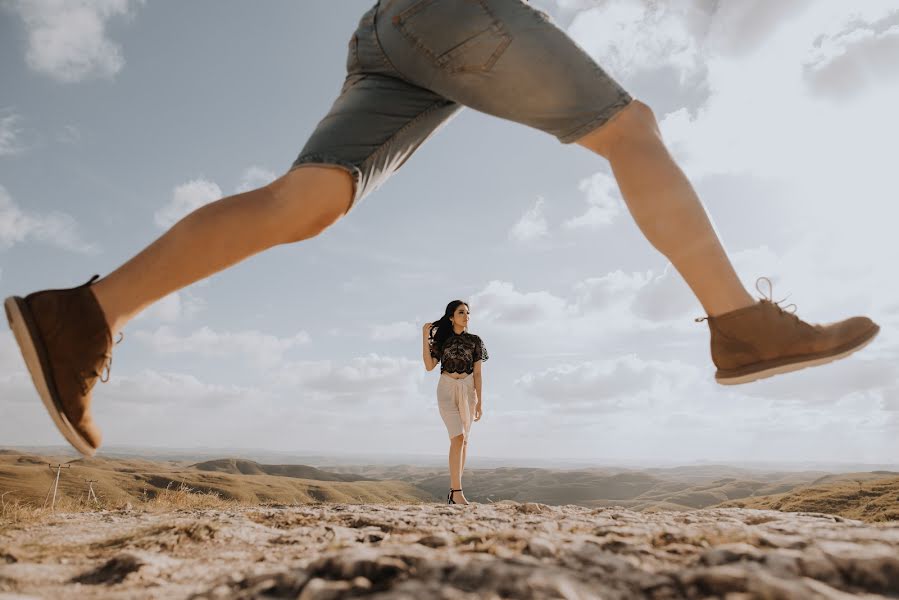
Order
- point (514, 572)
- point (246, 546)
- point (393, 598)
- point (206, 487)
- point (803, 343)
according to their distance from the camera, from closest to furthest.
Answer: point (393, 598) < point (514, 572) < point (246, 546) < point (803, 343) < point (206, 487)

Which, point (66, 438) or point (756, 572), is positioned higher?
point (66, 438)

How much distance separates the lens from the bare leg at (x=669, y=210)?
191 centimetres

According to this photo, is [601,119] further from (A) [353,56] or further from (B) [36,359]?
(B) [36,359]

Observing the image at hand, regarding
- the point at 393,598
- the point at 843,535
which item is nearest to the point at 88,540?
the point at 393,598

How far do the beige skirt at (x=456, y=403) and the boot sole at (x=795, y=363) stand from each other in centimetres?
526

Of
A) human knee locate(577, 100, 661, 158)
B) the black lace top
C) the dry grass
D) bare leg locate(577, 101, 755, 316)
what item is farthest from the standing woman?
human knee locate(577, 100, 661, 158)

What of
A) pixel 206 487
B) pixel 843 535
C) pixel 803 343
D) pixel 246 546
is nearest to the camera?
pixel 843 535

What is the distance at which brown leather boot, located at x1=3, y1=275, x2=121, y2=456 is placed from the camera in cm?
175

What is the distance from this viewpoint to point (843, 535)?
4.60 ft

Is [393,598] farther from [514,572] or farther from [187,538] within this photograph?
[187,538]

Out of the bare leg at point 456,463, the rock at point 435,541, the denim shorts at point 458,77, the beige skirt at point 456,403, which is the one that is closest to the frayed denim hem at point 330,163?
the denim shorts at point 458,77

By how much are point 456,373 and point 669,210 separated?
553 centimetres

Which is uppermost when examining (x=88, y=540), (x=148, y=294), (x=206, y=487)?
(x=148, y=294)

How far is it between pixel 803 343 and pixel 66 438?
2.64 meters
